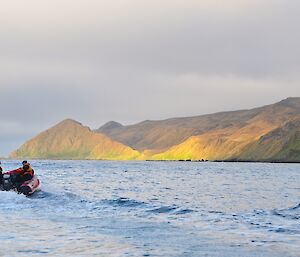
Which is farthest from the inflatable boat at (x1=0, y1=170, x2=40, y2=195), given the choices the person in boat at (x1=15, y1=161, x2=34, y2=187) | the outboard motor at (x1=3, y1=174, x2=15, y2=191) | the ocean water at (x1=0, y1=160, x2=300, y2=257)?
the ocean water at (x1=0, y1=160, x2=300, y2=257)

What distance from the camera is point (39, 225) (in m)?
24.2

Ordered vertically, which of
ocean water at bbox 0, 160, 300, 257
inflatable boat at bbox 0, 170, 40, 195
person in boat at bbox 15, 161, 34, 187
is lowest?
ocean water at bbox 0, 160, 300, 257

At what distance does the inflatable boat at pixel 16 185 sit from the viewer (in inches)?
1658

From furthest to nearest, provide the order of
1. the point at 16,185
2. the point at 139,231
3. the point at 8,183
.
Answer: the point at 8,183 → the point at 16,185 → the point at 139,231

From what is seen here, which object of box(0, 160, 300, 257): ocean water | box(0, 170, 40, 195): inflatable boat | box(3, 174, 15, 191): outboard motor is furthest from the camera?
box(3, 174, 15, 191): outboard motor

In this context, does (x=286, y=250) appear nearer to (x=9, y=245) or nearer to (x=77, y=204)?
(x=9, y=245)

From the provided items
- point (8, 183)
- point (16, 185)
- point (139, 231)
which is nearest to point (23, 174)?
point (16, 185)

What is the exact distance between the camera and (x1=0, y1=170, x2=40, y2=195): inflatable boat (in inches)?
1658

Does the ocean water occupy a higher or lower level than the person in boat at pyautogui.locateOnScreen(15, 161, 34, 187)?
lower

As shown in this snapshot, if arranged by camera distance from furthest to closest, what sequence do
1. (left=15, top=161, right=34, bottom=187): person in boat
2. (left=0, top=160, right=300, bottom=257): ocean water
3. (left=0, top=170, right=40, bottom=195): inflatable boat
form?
(left=15, top=161, right=34, bottom=187): person in boat
(left=0, top=170, right=40, bottom=195): inflatable boat
(left=0, top=160, right=300, bottom=257): ocean water

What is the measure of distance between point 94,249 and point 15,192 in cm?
2615

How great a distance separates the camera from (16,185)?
43.1 meters

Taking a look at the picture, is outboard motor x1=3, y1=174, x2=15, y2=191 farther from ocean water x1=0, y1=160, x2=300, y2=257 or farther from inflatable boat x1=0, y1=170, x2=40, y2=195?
ocean water x1=0, y1=160, x2=300, y2=257

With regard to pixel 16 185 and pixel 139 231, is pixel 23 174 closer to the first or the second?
pixel 16 185
